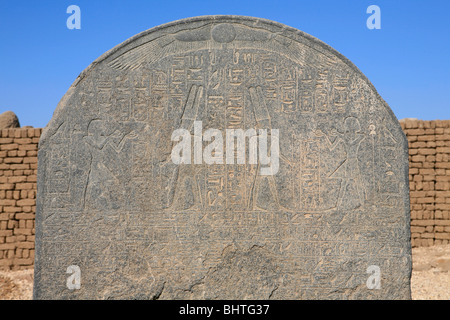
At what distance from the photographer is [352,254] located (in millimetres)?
3607

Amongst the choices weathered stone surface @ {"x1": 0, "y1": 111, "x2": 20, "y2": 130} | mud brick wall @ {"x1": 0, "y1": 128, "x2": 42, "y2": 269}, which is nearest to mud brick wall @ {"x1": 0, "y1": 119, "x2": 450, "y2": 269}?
mud brick wall @ {"x1": 0, "y1": 128, "x2": 42, "y2": 269}

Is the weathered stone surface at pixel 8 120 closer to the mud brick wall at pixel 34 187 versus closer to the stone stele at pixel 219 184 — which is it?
the mud brick wall at pixel 34 187

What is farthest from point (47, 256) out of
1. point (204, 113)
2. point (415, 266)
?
point (415, 266)

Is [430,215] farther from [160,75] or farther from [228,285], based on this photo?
[160,75]

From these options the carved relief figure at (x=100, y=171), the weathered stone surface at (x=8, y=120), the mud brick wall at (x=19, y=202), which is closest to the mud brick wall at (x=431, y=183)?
the carved relief figure at (x=100, y=171)

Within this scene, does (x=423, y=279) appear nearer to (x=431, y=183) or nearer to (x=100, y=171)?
(x=431, y=183)

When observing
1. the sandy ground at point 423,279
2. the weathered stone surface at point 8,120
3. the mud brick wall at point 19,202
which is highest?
the weathered stone surface at point 8,120

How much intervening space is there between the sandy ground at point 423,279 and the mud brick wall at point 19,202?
264 mm

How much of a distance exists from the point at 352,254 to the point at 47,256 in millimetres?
2367

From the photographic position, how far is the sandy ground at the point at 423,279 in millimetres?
5602

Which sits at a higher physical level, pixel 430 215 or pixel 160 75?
pixel 160 75

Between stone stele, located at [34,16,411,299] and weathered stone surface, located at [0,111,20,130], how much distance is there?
5789 millimetres

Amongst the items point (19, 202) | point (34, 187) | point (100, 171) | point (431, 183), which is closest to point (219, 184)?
point (100, 171)

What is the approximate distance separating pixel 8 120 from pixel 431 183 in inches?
298
